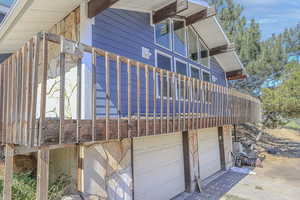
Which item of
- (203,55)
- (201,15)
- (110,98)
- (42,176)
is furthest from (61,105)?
(203,55)

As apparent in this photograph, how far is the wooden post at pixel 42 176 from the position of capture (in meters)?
2.22

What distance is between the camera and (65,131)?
2.37 m

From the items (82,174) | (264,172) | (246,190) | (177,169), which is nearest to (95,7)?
(82,174)

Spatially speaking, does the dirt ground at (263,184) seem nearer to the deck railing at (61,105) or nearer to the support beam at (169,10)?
the deck railing at (61,105)

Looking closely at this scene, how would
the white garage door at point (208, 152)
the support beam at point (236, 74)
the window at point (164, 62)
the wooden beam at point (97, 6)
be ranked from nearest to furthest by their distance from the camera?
1. the wooden beam at point (97, 6)
2. the window at point (164, 62)
3. the white garage door at point (208, 152)
4. the support beam at point (236, 74)

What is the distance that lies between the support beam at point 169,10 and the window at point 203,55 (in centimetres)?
339

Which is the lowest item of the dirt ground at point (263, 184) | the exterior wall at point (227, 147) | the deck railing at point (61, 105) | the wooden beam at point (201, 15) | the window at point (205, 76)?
the dirt ground at point (263, 184)

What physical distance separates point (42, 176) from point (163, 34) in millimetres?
5794

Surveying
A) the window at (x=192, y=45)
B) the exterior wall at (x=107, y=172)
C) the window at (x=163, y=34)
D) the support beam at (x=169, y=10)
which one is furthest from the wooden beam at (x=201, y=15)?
the exterior wall at (x=107, y=172)

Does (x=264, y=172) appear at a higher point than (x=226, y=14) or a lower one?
lower

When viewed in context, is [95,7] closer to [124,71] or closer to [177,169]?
[124,71]

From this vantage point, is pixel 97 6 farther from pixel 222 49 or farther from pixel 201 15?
pixel 222 49

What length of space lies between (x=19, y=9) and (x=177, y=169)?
218 inches

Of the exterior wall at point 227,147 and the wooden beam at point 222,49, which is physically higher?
the wooden beam at point 222,49
